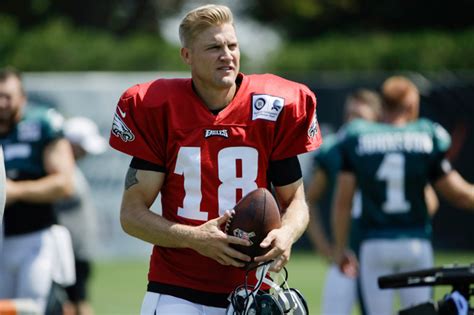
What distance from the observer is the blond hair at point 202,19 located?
4590mm

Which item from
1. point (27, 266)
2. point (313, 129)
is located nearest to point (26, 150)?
point (27, 266)

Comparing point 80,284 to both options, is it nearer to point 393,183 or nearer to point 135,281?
point 393,183

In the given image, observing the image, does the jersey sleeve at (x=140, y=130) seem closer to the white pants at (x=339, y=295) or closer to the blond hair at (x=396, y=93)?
the blond hair at (x=396, y=93)

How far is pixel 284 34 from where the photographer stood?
30422 mm

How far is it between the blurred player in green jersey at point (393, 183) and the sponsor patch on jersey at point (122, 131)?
8.74ft

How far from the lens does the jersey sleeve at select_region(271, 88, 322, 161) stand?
15.2 feet

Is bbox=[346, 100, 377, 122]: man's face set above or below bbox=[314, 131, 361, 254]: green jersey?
above

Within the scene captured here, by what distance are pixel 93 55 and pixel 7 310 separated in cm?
1535

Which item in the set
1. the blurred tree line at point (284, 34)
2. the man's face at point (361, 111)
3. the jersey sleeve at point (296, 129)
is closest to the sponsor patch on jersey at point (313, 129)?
the jersey sleeve at point (296, 129)

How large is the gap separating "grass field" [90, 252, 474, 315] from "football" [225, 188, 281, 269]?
5113mm

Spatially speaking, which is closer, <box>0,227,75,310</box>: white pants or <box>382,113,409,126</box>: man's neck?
<box>382,113,409,126</box>: man's neck

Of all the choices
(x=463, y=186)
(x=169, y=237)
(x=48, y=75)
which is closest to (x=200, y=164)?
(x=169, y=237)

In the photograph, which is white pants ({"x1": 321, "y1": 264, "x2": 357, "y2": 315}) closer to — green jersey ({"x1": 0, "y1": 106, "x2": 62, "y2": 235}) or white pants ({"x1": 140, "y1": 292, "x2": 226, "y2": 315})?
green jersey ({"x1": 0, "y1": 106, "x2": 62, "y2": 235})

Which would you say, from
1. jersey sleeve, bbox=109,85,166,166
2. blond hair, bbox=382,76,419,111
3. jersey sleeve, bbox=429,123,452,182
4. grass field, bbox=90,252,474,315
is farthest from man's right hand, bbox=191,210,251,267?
grass field, bbox=90,252,474,315
